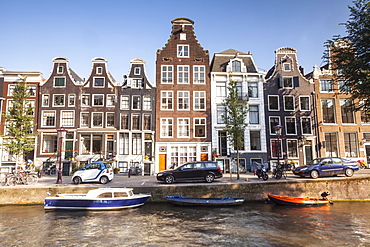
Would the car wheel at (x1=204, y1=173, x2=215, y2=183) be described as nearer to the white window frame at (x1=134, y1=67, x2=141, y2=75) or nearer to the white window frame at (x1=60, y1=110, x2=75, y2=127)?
the white window frame at (x1=134, y1=67, x2=141, y2=75)

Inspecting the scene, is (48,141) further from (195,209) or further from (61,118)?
(195,209)

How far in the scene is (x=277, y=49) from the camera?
1326 inches

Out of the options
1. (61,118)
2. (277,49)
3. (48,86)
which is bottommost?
(61,118)

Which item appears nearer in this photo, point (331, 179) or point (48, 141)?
Answer: point (331, 179)

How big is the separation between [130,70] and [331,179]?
26.2 m

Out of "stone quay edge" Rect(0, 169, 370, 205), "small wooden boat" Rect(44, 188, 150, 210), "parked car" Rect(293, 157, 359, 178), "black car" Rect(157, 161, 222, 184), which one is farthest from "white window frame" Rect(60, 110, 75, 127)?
"parked car" Rect(293, 157, 359, 178)

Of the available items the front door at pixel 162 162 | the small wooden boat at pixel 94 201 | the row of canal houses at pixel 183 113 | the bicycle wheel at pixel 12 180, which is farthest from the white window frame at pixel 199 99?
the bicycle wheel at pixel 12 180

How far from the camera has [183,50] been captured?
33719 millimetres

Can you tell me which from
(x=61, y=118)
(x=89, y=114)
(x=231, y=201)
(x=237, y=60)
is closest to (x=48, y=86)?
(x=61, y=118)

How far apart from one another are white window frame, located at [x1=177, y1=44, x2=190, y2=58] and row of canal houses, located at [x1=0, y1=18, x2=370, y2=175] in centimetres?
13

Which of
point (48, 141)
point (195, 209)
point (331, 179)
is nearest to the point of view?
point (195, 209)

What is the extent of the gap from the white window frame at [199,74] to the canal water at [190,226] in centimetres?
1921

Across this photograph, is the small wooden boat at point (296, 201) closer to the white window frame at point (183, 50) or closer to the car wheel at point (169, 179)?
the car wheel at point (169, 179)

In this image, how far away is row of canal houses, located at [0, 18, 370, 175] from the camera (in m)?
30.9
